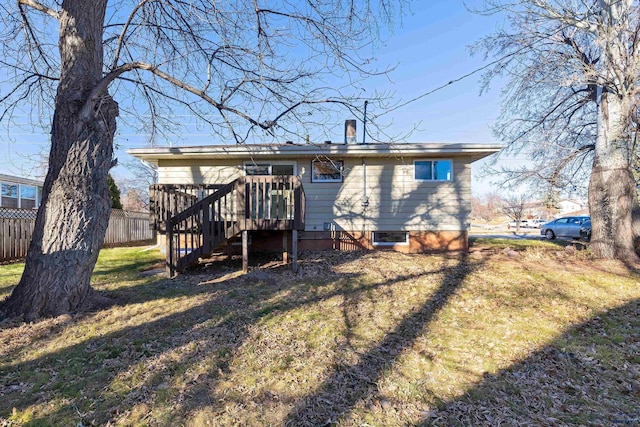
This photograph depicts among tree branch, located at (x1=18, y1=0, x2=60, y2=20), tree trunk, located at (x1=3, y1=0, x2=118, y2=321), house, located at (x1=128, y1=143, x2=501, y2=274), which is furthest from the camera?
house, located at (x1=128, y1=143, x2=501, y2=274)

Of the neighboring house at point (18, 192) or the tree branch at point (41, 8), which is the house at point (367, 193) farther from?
the neighboring house at point (18, 192)

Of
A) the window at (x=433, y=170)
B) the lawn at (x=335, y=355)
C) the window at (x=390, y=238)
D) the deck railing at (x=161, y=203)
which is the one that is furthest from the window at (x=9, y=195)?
the window at (x=433, y=170)

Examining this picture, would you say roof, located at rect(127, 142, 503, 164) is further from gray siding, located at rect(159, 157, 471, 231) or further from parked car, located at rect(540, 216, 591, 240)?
parked car, located at rect(540, 216, 591, 240)

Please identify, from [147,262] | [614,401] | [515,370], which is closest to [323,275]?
[515,370]

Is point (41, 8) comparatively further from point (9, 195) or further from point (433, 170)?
point (9, 195)

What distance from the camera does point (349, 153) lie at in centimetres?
884

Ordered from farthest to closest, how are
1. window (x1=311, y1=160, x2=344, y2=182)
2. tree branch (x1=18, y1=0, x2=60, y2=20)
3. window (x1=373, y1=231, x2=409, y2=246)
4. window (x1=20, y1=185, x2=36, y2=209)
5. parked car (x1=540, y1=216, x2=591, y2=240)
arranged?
window (x1=20, y1=185, x2=36, y2=209) → parked car (x1=540, y1=216, x2=591, y2=240) → window (x1=373, y1=231, x2=409, y2=246) → window (x1=311, y1=160, x2=344, y2=182) → tree branch (x1=18, y1=0, x2=60, y2=20)

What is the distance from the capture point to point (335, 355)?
10.8 ft

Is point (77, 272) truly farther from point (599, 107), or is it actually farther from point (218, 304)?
point (599, 107)

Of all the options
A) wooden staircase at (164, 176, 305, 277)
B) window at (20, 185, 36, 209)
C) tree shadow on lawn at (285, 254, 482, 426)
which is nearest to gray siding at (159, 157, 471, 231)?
wooden staircase at (164, 176, 305, 277)

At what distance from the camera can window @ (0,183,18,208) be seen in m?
16.0

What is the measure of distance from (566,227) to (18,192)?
30377mm

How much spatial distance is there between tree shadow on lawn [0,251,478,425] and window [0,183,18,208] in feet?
57.5

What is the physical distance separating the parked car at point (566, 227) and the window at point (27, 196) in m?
30.1
